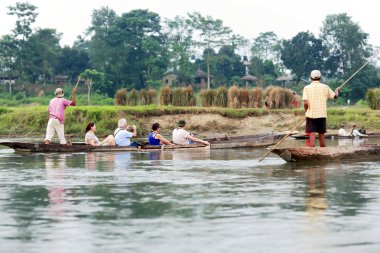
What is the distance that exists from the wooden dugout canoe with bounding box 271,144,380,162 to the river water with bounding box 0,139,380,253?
30 cm

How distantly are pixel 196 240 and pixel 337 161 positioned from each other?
9062mm

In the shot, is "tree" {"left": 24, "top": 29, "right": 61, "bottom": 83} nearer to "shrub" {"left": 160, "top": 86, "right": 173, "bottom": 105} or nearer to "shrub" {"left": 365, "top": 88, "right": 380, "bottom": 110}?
"shrub" {"left": 160, "top": 86, "right": 173, "bottom": 105}

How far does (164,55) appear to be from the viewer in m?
82.1

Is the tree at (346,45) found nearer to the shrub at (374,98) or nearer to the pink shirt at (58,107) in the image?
the shrub at (374,98)

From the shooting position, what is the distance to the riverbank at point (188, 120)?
35188 mm

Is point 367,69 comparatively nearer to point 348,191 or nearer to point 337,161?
point 337,161

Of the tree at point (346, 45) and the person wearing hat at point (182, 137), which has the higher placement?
the tree at point (346, 45)

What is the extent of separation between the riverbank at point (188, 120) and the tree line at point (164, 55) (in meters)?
38.1

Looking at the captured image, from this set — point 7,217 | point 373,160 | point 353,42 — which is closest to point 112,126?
point 373,160

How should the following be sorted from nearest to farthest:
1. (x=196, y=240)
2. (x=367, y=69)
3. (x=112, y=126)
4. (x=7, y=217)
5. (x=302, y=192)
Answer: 1. (x=196, y=240)
2. (x=7, y=217)
3. (x=302, y=192)
4. (x=112, y=126)
5. (x=367, y=69)

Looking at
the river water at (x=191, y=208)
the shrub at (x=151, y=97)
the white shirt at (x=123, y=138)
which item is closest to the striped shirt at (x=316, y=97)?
the river water at (x=191, y=208)

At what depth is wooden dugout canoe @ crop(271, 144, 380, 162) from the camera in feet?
51.3

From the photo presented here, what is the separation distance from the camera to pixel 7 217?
359 inches

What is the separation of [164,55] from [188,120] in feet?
153
